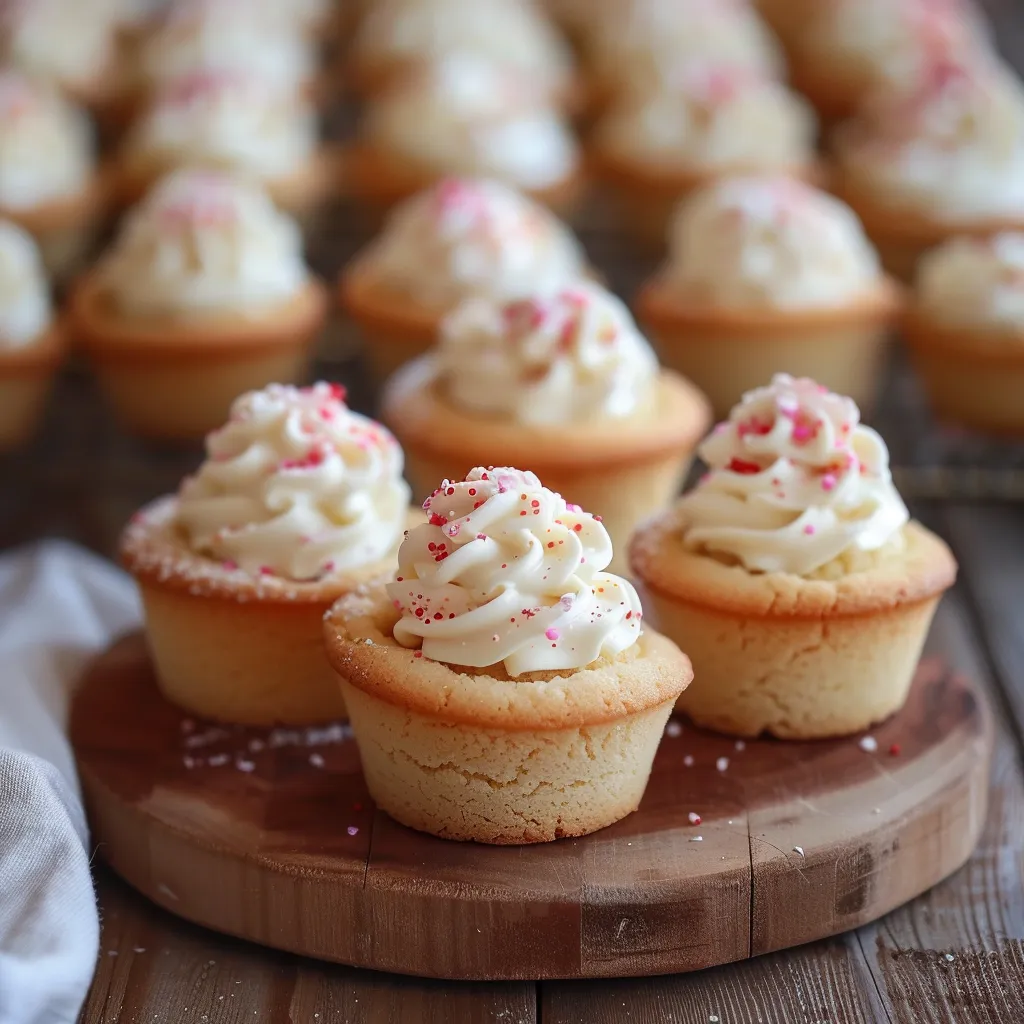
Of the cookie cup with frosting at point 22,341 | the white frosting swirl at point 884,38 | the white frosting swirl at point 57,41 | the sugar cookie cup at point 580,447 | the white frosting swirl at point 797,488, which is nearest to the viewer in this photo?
the white frosting swirl at point 797,488

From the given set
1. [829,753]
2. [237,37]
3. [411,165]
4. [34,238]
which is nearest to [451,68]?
[411,165]

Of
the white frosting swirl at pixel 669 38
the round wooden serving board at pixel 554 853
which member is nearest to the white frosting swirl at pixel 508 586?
the round wooden serving board at pixel 554 853

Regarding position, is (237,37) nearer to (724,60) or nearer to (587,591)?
(724,60)

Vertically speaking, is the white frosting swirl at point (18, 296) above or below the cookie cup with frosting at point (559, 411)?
below

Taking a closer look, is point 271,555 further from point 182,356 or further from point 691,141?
point 691,141

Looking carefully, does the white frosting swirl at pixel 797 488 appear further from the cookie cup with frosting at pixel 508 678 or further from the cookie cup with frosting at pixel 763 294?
the cookie cup with frosting at pixel 763 294

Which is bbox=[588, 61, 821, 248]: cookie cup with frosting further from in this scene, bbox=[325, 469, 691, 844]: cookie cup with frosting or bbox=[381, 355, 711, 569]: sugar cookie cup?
bbox=[325, 469, 691, 844]: cookie cup with frosting
